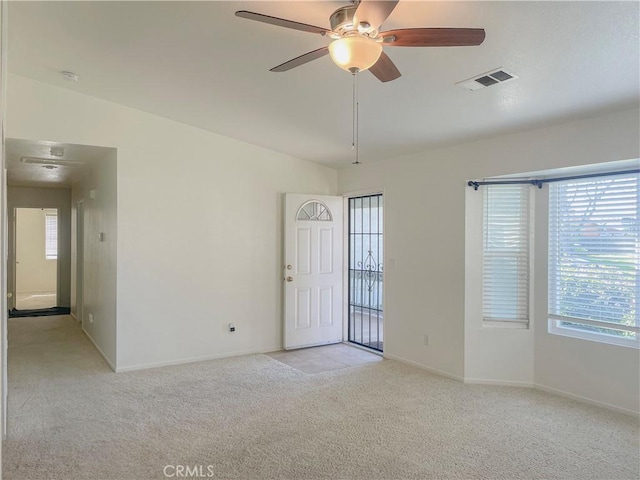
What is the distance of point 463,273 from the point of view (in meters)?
4.49

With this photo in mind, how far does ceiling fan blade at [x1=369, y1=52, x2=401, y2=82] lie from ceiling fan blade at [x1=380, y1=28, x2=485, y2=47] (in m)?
0.20

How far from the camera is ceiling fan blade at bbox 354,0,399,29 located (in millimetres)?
1761

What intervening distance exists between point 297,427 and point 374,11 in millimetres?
2861

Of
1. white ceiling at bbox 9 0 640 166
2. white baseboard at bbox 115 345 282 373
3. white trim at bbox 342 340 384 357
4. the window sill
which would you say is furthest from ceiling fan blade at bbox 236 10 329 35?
white trim at bbox 342 340 384 357

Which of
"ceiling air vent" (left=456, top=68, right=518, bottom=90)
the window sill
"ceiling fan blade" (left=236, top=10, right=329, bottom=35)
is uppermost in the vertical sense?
"ceiling air vent" (left=456, top=68, right=518, bottom=90)

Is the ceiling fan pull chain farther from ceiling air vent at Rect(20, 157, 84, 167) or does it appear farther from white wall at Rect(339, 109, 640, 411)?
ceiling air vent at Rect(20, 157, 84, 167)

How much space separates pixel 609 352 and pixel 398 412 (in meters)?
1.90

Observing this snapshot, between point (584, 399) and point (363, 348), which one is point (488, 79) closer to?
point (584, 399)

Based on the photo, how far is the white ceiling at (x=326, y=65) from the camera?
240 cm

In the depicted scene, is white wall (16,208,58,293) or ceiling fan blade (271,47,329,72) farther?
white wall (16,208,58,293)

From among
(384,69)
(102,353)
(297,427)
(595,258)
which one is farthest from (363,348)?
(384,69)

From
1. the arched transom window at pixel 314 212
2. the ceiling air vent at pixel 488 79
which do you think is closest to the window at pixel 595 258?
the ceiling air vent at pixel 488 79

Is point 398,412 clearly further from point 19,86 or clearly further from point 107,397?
point 19,86

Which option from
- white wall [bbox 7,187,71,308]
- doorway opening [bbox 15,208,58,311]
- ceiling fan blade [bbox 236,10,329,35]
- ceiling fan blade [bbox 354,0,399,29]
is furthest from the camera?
doorway opening [bbox 15,208,58,311]
